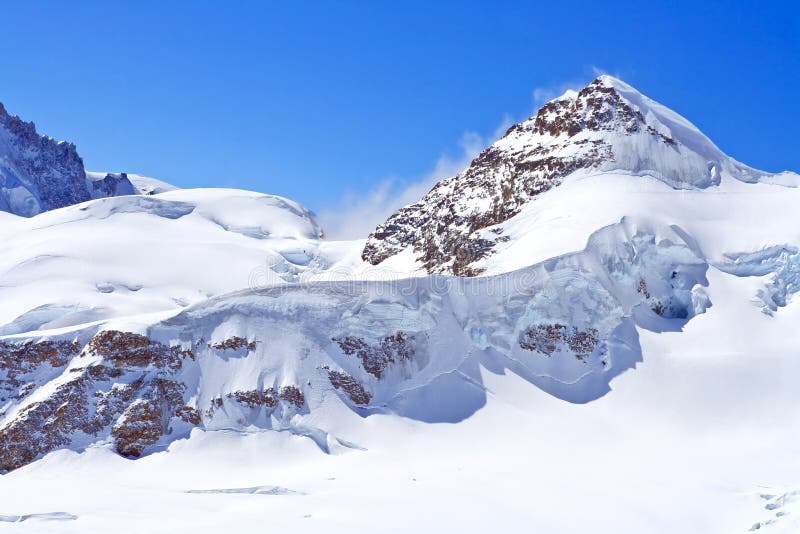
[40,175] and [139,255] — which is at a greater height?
[40,175]

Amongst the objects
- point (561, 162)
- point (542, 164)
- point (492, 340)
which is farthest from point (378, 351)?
point (542, 164)

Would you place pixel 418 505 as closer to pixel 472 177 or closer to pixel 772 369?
pixel 772 369

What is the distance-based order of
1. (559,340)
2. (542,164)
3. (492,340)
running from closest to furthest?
(492,340) → (559,340) → (542,164)

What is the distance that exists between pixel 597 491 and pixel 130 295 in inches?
1607

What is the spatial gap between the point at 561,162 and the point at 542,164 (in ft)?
5.14

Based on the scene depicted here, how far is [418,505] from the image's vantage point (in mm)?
27000

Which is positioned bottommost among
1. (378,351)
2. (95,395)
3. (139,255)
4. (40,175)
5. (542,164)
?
(95,395)

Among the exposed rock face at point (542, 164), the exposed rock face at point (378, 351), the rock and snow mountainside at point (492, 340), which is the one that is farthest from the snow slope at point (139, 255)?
the exposed rock face at point (378, 351)

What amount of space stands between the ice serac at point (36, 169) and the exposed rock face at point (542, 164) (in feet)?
226

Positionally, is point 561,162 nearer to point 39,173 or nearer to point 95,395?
point 95,395

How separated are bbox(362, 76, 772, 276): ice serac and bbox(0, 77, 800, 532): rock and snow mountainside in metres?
0.23

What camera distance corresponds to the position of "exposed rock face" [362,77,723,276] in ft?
181

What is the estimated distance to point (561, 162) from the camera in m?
57.4

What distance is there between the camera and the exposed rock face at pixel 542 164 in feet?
181
